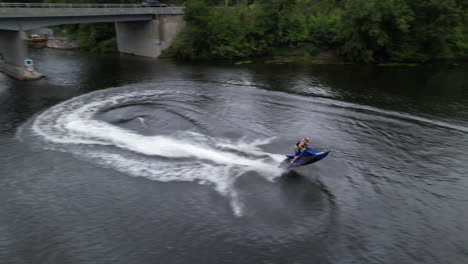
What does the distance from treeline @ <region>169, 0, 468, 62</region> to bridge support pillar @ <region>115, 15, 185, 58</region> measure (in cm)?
285

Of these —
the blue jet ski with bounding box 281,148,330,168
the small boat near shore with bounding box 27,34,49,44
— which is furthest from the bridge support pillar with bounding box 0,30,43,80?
the blue jet ski with bounding box 281,148,330,168

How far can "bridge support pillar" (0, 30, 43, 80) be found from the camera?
153 feet

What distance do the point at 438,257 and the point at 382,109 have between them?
68.8 ft

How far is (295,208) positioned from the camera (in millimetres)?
19516

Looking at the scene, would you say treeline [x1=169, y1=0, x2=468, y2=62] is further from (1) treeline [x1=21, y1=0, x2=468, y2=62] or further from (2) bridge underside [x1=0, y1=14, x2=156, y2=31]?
(2) bridge underside [x1=0, y1=14, x2=156, y2=31]

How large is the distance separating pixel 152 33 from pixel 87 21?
13.7m

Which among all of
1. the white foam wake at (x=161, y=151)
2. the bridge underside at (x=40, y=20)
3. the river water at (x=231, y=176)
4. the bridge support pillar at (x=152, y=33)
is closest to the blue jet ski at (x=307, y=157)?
the river water at (x=231, y=176)

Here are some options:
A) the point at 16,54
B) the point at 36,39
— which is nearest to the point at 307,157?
the point at 16,54

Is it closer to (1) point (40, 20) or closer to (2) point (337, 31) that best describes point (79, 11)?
(1) point (40, 20)

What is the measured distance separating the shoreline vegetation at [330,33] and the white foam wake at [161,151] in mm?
34633

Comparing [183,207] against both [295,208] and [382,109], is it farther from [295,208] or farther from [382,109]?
[382,109]

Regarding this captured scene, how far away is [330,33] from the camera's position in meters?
62.8

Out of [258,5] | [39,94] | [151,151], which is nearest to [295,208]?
[151,151]

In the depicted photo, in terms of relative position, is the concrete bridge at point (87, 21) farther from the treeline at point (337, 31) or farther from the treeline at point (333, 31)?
the treeline at point (337, 31)
